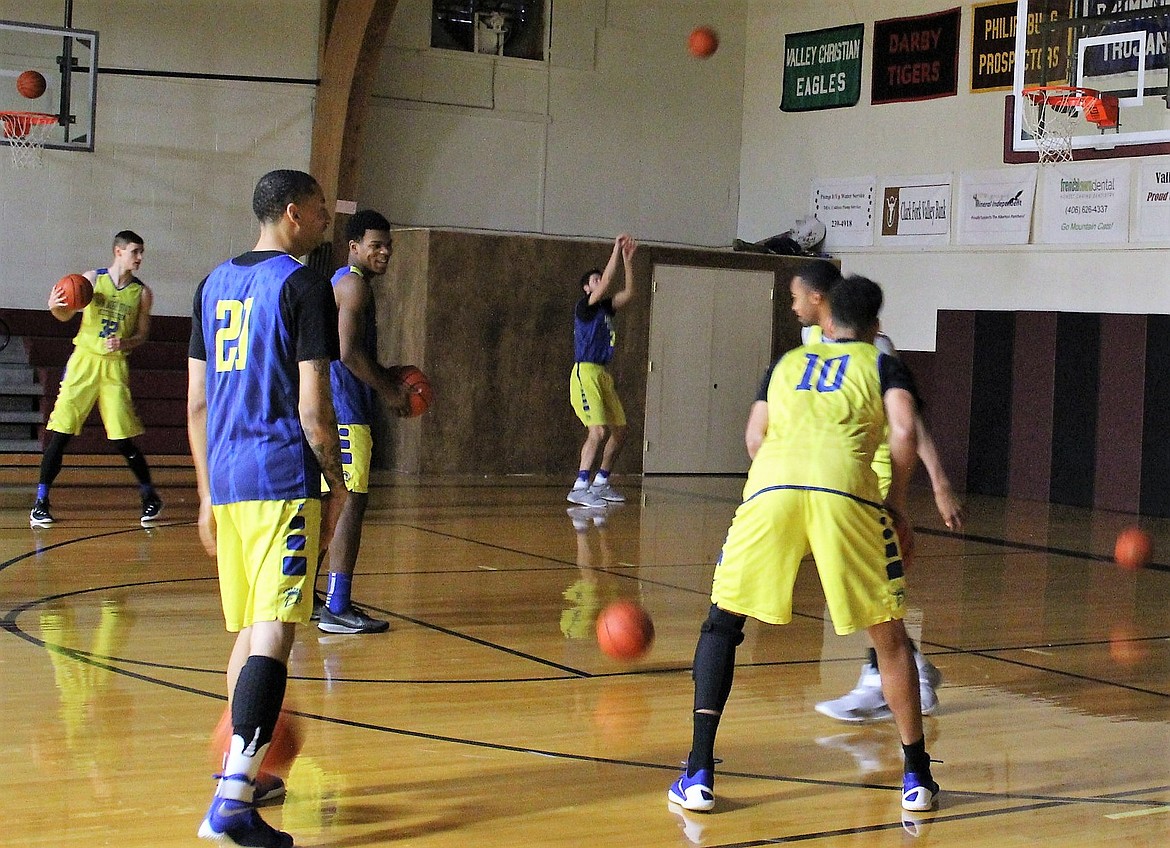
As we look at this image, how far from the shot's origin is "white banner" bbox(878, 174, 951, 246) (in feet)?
48.1

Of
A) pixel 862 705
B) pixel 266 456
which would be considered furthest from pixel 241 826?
pixel 862 705

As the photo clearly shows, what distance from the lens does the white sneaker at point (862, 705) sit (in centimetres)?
513

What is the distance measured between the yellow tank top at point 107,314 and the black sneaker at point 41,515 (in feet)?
3.23

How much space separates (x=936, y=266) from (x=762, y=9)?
395 cm

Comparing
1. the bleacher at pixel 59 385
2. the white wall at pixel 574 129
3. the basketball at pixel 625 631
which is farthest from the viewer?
the white wall at pixel 574 129

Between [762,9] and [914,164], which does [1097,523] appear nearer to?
[914,164]

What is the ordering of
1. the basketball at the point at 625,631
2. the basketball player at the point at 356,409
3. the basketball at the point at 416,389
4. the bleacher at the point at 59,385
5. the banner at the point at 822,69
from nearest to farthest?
the basketball at the point at 625,631 → the basketball player at the point at 356,409 → the basketball at the point at 416,389 → the bleacher at the point at 59,385 → the banner at the point at 822,69

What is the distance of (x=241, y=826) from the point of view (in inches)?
136

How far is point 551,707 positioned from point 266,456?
1882mm

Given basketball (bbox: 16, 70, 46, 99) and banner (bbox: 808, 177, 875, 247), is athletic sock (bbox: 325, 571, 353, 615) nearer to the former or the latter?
basketball (bbox: 16, 70, 46, 99)

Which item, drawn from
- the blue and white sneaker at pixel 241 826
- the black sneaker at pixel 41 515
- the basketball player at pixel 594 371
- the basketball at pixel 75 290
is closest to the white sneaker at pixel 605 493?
the basketball player at pixel 594 371

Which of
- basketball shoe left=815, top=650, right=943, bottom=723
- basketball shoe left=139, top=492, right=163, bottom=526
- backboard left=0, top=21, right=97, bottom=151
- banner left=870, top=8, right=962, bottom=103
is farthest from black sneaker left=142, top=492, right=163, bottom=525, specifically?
banner left=870, top=8, right=962, bottom=103

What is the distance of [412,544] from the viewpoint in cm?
905

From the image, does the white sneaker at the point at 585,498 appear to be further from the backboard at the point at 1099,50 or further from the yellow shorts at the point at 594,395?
the backboard at the point at 1099,50
